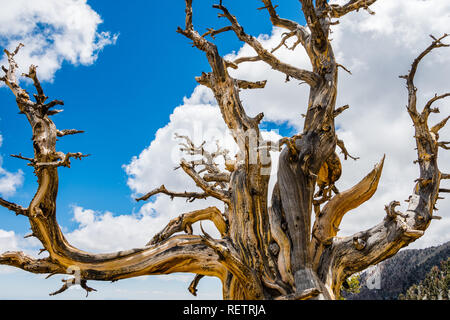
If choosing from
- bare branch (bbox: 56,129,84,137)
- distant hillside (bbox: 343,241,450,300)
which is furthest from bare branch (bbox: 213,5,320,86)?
distant hillside (bbox: 343,241,450,300)

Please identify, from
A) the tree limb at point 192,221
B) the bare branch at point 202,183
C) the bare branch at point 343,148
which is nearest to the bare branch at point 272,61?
the bare branch at point 343,148

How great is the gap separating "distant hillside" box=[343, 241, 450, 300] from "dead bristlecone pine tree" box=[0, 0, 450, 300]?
26.2 metres

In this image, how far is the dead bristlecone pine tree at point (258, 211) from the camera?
3580mm

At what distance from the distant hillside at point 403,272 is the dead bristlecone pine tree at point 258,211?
86.0ft

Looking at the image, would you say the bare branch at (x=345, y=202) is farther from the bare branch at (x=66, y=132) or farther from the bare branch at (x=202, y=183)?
the bare branch at (x=66, y=132)

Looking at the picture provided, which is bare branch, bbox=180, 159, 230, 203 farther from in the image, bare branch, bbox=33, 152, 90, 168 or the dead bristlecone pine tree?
bare branch, bbox=33, 152, 90, 168

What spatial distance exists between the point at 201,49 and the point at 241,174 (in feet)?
6.25

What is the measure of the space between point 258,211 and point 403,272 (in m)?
33.7

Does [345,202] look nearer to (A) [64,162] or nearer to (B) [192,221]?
(B) [192,221]

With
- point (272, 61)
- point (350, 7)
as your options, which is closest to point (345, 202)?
point (272, 61)

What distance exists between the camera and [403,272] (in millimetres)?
31906
